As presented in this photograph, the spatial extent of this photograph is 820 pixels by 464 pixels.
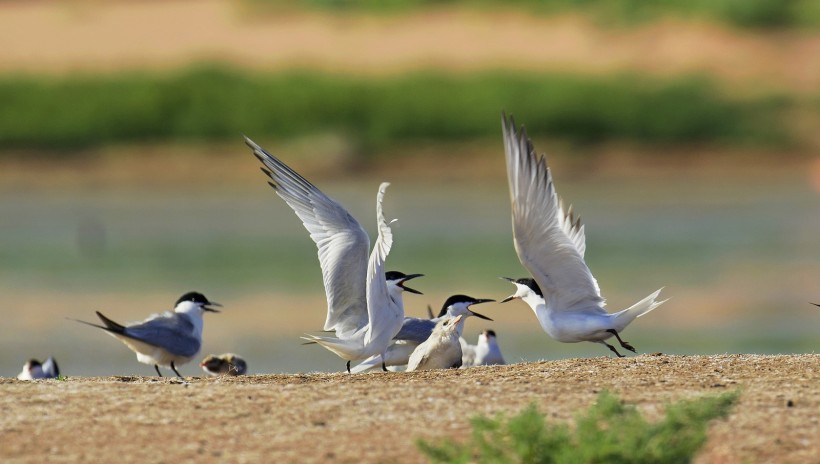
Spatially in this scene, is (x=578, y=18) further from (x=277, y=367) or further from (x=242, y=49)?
(x=277, y=367)

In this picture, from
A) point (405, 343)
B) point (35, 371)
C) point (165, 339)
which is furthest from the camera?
point (35, 371)

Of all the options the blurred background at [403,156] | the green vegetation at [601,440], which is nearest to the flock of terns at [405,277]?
the green vegetation at [601,440]

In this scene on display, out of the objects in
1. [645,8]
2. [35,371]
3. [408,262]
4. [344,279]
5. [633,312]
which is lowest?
[633,312]

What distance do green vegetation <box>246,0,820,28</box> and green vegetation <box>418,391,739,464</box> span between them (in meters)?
45.2

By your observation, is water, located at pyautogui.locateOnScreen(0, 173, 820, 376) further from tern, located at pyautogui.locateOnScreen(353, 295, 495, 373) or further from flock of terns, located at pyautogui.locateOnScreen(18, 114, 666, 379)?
flock of terns, located at pyautogui.locateOnScreen(18, 114, 666, 379)

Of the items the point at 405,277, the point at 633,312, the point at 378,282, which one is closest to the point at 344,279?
the point at 378,282

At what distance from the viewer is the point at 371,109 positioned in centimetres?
4716

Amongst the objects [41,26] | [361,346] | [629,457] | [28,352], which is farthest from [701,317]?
[41,26]

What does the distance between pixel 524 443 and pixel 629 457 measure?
1.47 ft

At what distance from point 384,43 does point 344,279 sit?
43934 millimetres

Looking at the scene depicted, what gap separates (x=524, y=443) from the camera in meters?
6.67

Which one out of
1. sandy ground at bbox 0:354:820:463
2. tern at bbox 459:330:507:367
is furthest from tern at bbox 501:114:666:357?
tern at bbox 459:330:507:367

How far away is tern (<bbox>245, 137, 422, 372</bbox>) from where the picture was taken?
10367mm

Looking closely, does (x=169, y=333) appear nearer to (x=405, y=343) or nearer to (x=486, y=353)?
(x=405, y=343)
